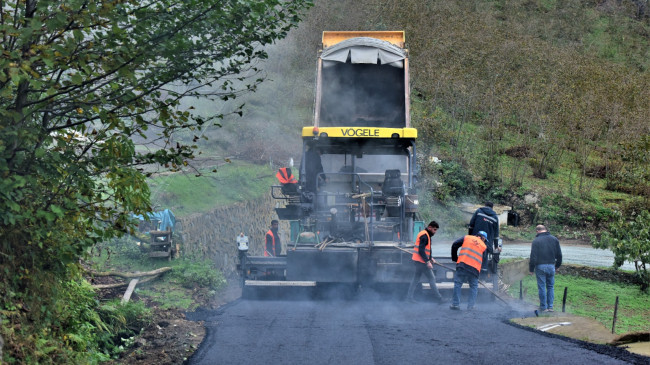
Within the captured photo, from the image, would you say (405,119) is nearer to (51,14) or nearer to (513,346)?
Answer: (513,346)

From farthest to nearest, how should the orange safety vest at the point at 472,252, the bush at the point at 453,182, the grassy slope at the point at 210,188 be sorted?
the bush at the point at 453,182 → the grassy slope at the point at 210,188 → the orange safety vest at the point at 472,252

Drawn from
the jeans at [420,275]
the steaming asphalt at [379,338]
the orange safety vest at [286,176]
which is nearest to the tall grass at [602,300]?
the steaming asphalt at [379,338]

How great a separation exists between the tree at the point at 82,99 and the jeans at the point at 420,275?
5802 mm

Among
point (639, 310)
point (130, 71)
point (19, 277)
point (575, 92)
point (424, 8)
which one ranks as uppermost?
point (424, 8)

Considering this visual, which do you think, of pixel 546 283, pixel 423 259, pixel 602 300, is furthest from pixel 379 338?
pixel 602 300

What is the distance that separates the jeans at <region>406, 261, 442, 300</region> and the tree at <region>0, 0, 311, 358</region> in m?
5.80

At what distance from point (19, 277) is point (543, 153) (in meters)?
28.0

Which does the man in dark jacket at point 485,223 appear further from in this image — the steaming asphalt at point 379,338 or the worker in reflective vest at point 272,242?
the worker in reflective vest at point 272,242

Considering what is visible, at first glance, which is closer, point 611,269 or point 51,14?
point 51,14

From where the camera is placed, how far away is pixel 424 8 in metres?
36.8

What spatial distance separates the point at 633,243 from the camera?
50.7ft

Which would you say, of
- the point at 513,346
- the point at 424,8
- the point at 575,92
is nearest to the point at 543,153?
the point at 575,92

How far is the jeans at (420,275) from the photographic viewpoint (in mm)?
10969

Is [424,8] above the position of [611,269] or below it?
above
